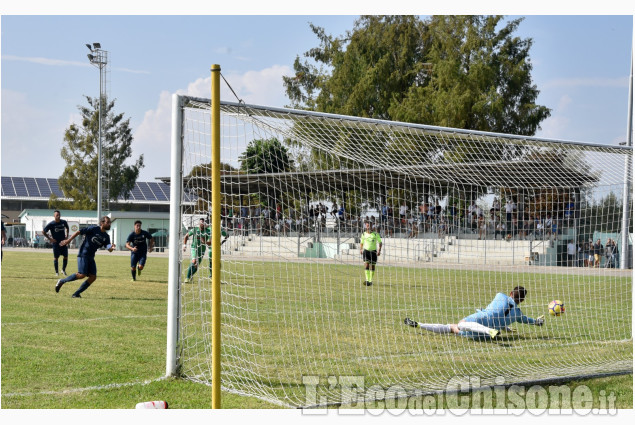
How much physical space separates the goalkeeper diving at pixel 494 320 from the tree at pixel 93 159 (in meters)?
56.7

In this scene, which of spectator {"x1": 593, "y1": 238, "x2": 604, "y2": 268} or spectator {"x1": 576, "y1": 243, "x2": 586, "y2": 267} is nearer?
spectator {"x1": 576, "y1": 243, "x2": 586, "y2": 267}

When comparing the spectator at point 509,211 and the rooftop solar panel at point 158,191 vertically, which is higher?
the rooftop solar panel at point 158,191

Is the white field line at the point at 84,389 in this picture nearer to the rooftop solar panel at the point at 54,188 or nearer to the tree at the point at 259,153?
the tree at the point at 259,153

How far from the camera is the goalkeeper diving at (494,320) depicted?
9.07m

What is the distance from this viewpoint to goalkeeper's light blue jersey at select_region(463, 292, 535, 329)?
29.8 feet

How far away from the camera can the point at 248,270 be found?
12.9 m

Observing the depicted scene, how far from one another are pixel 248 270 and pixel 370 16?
3131cm

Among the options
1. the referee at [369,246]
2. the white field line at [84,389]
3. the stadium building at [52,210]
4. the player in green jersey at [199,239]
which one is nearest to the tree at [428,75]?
the stadium building at [52,210]

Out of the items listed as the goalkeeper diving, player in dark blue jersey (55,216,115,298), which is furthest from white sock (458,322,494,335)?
player in dark blue jersey (55,216,115,298)

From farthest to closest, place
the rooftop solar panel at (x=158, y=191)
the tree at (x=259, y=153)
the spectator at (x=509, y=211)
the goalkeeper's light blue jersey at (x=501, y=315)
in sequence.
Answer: the rooftop solar panel at (x=158, y=191)
the spectator at (x=509, y=211)
the goalkeeper's light blue jersey at (x=501, y=315)
the tree at (x=259, y=153)

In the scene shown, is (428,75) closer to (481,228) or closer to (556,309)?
(481,228)

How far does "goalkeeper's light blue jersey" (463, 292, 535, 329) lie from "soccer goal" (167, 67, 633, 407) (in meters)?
0.31

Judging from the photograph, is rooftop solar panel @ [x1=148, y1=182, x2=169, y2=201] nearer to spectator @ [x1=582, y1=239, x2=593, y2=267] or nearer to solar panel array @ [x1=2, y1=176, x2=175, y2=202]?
solar panel array @ [x1=2, y1=176, x2=175, y2=202]

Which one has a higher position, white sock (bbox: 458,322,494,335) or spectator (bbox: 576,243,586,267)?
spectator (bbox: 576,243,586,267)
